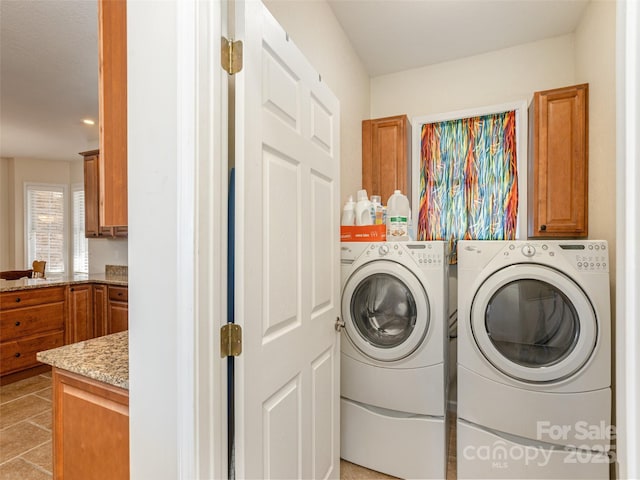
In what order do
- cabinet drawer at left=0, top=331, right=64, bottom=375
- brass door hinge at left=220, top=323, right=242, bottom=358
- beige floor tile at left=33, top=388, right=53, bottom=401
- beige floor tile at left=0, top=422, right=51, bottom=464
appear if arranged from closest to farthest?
brass door hinge at left=220, top=323, right=242, bottom=358, beige floor tile at left=0, top=422, right=51, bottom=464, beige floor tile at left=33, top=388, right=53, bottom=401, cabinet drawer at left=0, top=331, right=64, bottom=375

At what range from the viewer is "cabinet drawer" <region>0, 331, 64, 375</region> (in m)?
2.85

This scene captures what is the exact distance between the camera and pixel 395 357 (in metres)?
1.74

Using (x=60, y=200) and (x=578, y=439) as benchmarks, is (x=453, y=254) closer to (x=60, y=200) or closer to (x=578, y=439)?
(x=578, y=439)

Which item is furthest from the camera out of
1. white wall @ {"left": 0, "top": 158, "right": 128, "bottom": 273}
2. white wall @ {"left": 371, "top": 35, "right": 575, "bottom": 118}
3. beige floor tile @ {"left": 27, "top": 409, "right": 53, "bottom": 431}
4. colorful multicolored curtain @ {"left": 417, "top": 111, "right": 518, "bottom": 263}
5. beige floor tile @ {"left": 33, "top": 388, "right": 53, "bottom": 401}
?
white wall @ {"left": 0, "top": 158, "right": 128, "bottom": 273}

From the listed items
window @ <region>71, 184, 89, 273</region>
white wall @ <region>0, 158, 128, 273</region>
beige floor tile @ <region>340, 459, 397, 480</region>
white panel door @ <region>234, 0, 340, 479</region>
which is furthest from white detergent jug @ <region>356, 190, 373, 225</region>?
white wall @ <region>0, 158, 128, 273</region>

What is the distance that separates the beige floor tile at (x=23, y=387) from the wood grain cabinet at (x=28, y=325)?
0.10m

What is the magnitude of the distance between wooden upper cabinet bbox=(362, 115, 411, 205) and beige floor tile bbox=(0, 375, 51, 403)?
11.1 ft

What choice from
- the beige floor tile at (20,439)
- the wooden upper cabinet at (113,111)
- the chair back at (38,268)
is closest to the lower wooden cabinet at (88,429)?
the wooden upper cabinet at (113,111)

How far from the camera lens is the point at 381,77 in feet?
9.52

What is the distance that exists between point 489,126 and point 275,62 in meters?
2.11

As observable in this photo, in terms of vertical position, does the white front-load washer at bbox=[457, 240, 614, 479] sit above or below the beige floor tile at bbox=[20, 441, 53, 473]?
above

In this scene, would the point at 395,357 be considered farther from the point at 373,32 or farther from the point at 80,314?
the point at 80,314

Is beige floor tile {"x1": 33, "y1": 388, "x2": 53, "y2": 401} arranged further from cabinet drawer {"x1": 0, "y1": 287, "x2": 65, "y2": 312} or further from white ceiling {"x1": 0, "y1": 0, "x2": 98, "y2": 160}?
white ceiling {"x1": 0, "y1": 0, "x2": 98, "y2": 160}

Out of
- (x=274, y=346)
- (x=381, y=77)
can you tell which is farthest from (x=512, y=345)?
(x=381, y=77)
